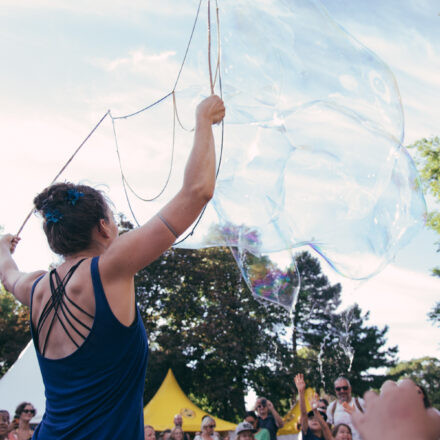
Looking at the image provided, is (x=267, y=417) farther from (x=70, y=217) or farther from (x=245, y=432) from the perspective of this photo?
(x=70, y=217)

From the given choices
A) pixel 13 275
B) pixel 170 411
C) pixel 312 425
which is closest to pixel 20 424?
pixel 312 425

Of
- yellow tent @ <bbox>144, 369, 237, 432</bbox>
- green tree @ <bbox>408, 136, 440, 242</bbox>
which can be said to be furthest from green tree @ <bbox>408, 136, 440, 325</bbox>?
yellow tent @ <bbox>144, 369, 237, 432</bbox>

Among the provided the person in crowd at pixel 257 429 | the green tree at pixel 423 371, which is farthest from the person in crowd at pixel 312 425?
the green tree at pixel 423 371

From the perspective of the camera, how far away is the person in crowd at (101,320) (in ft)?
5.10

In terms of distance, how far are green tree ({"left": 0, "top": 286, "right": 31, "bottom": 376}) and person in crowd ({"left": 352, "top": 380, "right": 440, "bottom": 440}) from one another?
32.1m

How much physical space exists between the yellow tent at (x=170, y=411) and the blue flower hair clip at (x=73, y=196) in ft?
48.8

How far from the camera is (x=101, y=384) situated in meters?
1.58

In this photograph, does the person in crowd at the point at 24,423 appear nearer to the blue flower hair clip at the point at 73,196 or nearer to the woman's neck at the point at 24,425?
the woman's neck at the point at 24,425

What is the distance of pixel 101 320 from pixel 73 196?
526 millimetres

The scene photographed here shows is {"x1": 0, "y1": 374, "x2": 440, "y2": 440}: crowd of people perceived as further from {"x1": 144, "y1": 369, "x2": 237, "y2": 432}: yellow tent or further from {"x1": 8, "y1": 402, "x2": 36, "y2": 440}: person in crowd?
{"x1": 144, "y1": 369, "x2": 237, "y2": 432}: yellow tent

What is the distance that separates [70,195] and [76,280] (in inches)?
14.0

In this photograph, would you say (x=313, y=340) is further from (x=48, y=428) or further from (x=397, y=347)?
Answer: (x=48, y=428)

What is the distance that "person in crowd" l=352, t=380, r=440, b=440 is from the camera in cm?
80

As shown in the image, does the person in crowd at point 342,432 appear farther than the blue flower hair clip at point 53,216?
Yes
